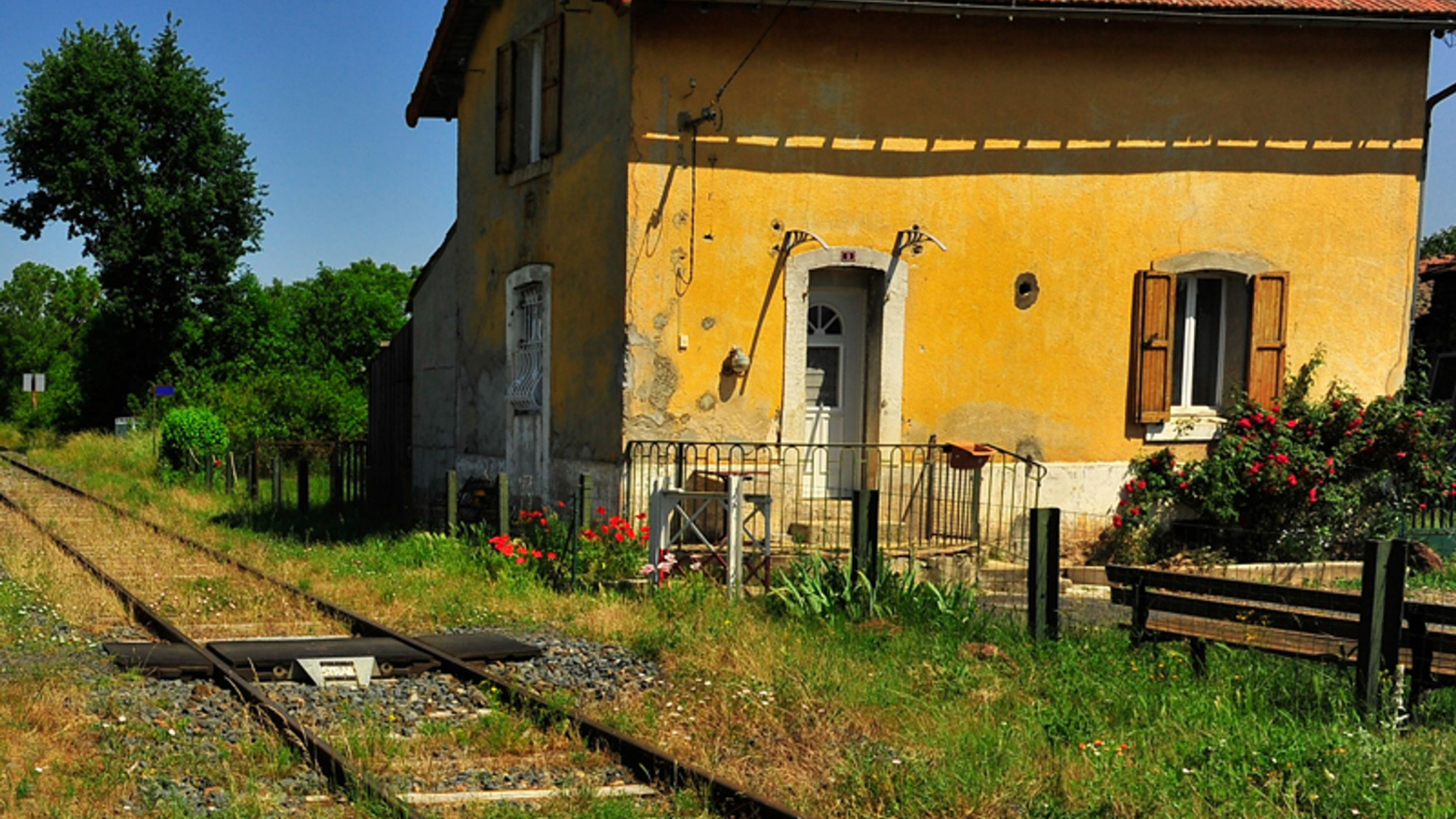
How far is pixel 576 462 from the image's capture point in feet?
46.5

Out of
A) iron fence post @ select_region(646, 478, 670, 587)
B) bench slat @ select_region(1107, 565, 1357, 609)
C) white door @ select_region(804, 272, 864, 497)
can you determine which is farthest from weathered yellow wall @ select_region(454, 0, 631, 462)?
bench slat @ select_region(1107, 565, 1357, 609)

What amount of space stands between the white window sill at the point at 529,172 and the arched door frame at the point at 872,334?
135 inches

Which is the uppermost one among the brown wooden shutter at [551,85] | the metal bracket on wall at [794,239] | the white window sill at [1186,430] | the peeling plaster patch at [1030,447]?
the brown wooden shutter at [551,85]

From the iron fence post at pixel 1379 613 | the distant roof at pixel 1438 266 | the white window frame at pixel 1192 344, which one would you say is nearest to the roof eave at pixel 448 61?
the white window frame at pixel 1192 344

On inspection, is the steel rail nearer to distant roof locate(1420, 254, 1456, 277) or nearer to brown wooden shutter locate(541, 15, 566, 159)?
brown wooden shutter locate(541, 15, 566, 159)

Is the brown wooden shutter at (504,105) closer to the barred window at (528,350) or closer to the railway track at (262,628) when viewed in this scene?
the barred window at (528,350)

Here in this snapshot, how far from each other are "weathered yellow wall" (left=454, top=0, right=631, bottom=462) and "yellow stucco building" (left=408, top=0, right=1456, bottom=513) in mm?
57

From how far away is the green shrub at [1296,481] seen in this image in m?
13.4

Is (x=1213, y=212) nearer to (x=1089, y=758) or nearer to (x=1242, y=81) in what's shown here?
(x=1242, y=81)

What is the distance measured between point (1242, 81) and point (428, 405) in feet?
36.6

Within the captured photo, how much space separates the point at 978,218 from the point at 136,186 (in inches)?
1283

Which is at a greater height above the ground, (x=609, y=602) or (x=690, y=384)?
(x=690, y=384)

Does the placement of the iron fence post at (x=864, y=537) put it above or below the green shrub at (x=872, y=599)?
above

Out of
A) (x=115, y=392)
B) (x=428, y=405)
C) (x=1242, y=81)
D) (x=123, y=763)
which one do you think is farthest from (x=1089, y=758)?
(x=115, y=392)
